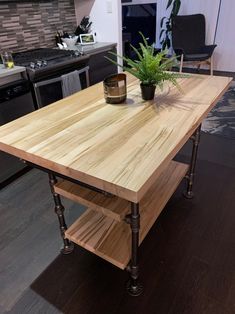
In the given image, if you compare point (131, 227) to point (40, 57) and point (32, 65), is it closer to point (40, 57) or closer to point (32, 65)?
point (32, 65)

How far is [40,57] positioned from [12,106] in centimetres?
67

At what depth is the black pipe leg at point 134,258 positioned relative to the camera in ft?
3.18

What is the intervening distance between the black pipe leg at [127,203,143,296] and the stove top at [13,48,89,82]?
1578 millimetres

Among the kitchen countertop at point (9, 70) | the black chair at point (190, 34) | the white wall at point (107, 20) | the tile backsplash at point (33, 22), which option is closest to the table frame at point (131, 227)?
the kitchen countertop at point (9, 70)

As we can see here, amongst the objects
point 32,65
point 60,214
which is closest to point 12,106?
point 32,65

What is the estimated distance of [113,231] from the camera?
128cm

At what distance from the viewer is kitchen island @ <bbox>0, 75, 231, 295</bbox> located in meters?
0.80

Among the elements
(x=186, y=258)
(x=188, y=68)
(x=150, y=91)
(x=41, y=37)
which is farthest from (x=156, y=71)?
(x=188, y=68)

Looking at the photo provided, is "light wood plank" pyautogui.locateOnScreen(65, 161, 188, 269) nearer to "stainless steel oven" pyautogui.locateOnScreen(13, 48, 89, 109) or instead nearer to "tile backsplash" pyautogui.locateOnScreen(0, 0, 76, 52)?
"stainless steel oven" pyautogui.locateOnScreen(13, 48, 89, 109)

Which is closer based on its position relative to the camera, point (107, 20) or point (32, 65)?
point (32, 65)

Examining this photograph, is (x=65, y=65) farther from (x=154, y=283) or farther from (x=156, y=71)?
(x=154, y=283)

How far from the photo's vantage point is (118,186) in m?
0.72

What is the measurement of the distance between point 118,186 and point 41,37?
8.62 feet

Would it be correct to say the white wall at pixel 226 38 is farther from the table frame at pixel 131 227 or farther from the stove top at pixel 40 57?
the table frame at pixel 131 227
